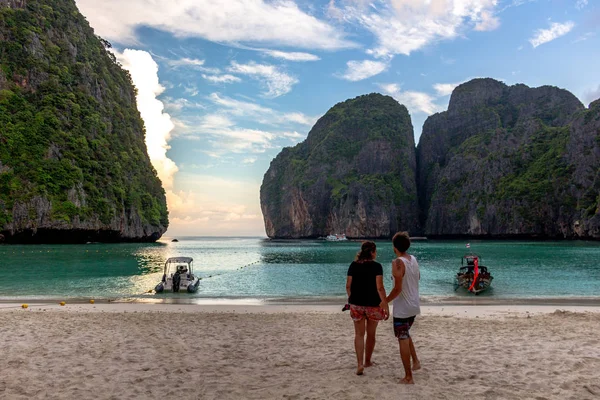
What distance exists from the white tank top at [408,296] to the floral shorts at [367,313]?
1.01ft

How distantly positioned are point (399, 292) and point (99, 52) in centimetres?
12513

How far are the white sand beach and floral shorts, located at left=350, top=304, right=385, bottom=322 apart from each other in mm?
1009

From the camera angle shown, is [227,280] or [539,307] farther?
[227,280]

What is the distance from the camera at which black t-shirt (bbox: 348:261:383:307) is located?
6598 millimetres

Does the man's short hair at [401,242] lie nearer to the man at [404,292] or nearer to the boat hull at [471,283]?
the man at [404,292]

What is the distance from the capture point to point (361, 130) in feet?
639

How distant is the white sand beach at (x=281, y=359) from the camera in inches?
250

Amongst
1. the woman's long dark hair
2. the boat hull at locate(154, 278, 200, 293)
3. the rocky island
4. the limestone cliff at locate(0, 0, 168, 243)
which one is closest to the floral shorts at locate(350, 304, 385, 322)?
the woman's long dark hair

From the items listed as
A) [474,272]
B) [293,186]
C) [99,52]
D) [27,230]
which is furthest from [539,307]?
[293,186]

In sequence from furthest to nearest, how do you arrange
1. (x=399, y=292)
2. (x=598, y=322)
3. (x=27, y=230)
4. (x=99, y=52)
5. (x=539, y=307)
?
(x=99, y=52) → (x=27, y=230) → (x=539, y=307) → (x=598, y=322) → (x=399, y=292)

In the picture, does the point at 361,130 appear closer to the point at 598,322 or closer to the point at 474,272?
the point at 474,272

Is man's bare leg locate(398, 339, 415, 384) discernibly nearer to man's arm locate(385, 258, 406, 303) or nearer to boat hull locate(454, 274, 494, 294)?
man's arm locate(385, 258, 406, 303)

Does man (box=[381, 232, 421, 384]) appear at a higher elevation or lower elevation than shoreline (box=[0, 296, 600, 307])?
higher

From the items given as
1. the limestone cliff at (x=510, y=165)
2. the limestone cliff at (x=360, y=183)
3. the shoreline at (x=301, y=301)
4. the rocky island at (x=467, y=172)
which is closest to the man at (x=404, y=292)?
the shoreline at (x=301, y=301)
